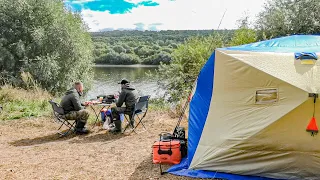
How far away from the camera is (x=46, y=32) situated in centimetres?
1819

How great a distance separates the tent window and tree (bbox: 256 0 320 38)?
12297 mm

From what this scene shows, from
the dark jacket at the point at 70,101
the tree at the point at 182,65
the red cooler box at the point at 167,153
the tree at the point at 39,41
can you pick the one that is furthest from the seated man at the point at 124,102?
the tree at the point at 39,41

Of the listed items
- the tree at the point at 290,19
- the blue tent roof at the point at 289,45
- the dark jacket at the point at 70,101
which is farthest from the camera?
the tree at the point at 290,19

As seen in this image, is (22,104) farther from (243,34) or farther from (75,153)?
(243,34)

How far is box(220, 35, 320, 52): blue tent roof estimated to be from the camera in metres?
4.38

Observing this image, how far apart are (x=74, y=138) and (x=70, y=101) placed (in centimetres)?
74

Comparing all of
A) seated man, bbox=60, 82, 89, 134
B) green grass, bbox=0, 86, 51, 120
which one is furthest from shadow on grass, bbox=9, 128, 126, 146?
green grass, bbox=0, 86, 51, 120

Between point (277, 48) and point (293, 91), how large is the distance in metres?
0.90

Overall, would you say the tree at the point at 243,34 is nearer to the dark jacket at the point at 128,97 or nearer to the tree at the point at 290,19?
the tree at the point at 290,19

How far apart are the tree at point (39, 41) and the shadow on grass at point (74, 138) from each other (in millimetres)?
11703

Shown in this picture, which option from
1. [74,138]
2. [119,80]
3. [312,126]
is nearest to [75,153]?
[74,138]

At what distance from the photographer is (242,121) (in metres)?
4.10

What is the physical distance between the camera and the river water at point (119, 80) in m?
17.7

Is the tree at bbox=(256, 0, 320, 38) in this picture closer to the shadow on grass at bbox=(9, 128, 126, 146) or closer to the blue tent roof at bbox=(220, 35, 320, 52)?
the blue tent roof at bbox=(220, 35, 320, 52)
